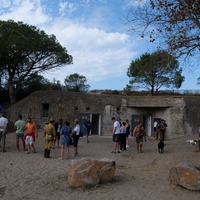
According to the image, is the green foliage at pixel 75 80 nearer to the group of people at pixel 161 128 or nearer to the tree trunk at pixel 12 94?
the tree trunk at pixel 12 94

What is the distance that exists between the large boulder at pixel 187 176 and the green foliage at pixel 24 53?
61.3 feet

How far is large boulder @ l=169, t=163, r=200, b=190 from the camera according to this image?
643 centimetres

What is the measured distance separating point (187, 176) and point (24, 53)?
21045mm

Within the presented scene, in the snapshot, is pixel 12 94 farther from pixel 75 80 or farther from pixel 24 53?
pixel 75 80

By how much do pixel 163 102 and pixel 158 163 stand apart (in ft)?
44.1

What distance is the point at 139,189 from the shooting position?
6.73 metres

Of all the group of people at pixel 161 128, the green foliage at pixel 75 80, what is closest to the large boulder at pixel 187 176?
the group of people at pixel 161 128

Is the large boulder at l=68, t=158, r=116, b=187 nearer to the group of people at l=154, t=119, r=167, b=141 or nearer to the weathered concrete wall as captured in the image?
the group of people at l=154, t=119, r=167, b=141

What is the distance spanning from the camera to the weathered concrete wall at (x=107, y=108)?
73.8 feet

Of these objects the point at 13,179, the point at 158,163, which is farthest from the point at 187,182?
the point at 13,179

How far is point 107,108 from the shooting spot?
23.8 metres

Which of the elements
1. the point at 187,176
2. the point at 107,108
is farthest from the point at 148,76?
the point at 187,176

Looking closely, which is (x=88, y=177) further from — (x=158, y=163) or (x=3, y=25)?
(x=3, y=25)

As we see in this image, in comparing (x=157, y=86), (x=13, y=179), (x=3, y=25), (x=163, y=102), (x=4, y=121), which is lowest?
(x=13, y=179)
